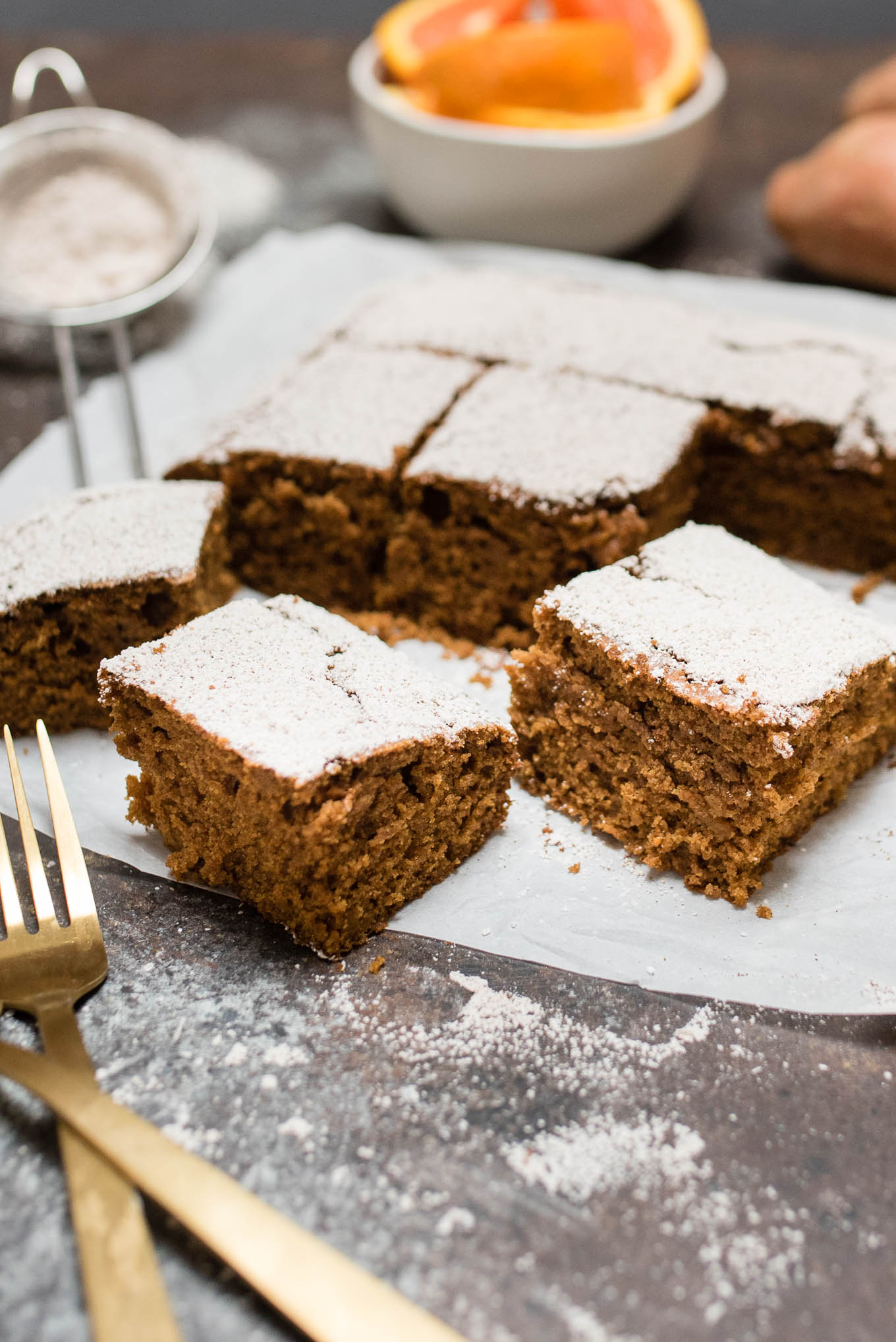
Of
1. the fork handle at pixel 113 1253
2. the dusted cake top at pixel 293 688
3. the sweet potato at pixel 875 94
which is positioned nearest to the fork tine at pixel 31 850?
the dusted cake top at pixel 293 688

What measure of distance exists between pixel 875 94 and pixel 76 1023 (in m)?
3.97

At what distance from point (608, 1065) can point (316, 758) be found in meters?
0.71

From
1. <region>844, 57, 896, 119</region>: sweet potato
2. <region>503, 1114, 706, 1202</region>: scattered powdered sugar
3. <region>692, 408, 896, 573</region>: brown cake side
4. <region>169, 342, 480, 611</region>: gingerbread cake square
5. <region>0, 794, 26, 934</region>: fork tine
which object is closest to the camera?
<region>503, 1114, 706, 1202</region>: scattered powdered sugar

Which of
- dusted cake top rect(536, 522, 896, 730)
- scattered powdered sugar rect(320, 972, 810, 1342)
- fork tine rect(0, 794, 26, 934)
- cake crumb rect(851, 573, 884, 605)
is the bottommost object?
scattered powdered sugar rect(320, 972, 810, 1342)

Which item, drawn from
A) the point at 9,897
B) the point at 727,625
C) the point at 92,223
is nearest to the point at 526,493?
the point at 727,625

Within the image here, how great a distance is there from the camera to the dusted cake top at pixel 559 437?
2715mm

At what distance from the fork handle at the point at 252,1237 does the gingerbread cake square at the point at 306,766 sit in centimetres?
52

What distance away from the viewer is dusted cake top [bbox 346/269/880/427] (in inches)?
120

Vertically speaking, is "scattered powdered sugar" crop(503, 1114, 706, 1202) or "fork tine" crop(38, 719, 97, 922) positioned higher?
"fork tine" crop(38, 719, 97, 922)

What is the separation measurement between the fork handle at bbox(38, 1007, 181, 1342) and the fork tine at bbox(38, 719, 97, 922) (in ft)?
1.20

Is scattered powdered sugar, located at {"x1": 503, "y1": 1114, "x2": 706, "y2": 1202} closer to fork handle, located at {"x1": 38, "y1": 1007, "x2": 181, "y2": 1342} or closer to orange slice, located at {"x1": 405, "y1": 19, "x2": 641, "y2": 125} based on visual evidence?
fork handle, located at {"x1": 38, "y1": 1007, "x2": 181, "y2": 1342}

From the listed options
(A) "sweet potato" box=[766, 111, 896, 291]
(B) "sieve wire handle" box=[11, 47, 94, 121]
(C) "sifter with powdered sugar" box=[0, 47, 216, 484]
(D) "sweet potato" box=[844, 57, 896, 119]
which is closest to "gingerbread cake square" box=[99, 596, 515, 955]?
(C) "sifter with powdered sugar" box=[0, 47, 216, 484]

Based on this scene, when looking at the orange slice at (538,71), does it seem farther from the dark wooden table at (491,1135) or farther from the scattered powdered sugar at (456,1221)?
the scattered powdered sugar at (456,1221)

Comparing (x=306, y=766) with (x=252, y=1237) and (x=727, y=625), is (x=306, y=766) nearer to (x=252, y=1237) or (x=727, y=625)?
(x=252, y=1237)
